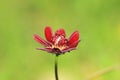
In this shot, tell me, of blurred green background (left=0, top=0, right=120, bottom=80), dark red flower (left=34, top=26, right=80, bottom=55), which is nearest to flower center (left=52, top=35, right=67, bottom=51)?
dark red flower (left=34, top=26, right=80, bottom=55)

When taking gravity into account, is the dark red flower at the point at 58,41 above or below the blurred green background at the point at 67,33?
below

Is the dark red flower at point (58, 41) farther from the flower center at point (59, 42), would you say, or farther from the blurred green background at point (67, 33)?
the blurred green background at point (67, 33)

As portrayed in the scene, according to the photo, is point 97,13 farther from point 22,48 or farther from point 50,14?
point 22,48

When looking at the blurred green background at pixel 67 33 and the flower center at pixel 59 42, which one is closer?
the flower center at pixel 59 42

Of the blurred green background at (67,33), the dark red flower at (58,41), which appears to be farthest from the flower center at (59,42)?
the blurred green background at (67,33)

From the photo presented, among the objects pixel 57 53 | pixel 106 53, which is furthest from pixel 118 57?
pixel 57 53
